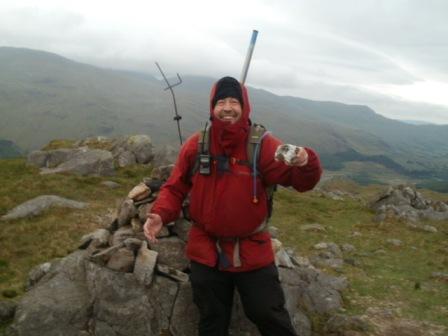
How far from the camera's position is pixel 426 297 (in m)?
15.6

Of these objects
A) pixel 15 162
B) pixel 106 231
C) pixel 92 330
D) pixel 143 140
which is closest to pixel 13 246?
pixel 106 231

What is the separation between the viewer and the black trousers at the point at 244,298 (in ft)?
26.1

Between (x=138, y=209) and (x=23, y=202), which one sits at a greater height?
(x=138, y=209)

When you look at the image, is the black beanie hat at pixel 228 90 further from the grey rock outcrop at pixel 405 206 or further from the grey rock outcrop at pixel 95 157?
the grey rock outcrop at pixel 95 157

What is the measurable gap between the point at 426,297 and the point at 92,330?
11.5m

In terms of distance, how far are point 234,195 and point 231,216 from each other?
36cm

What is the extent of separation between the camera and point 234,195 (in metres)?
7.70

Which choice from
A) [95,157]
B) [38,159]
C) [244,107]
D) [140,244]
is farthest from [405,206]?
[244,107]

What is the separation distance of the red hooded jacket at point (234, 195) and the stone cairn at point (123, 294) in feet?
6.83

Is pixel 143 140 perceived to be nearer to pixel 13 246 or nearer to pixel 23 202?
pixel 23 202

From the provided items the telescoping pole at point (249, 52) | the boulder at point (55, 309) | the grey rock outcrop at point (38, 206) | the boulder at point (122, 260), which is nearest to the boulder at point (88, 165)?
the grey rock outcrop at point (38, 206)

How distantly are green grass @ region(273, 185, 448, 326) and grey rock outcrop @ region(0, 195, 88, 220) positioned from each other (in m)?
10.8

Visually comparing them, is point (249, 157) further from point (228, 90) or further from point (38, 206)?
point (38, 206)

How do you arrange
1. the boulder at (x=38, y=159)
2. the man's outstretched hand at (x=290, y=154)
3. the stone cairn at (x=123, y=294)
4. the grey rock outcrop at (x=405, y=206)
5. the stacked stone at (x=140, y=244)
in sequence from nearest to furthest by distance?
the man's outstretched hand at (x=290, y=154) → the stone cairn at (x=123, y=294) → the stacked stone at (x=140, y=244) → the grey rock outcrop at (x=405, y=206) → the boulder at (x=38, y=159)
